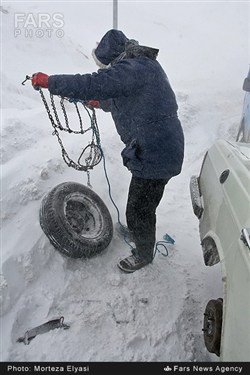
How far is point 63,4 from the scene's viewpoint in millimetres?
11477

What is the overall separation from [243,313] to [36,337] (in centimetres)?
155

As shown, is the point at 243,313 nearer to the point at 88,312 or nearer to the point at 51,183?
the point at 88,312

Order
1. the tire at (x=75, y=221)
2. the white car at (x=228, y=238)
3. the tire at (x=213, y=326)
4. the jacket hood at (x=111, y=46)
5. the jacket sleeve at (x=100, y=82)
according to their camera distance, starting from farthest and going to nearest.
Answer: the tire at (x=75, y=221) → the jacket hood at (x=111, y=46) → the jacket sleeve at (x=100, y=82) → the tire at (x=213, y=326) → the white car at (x=228, y=238)

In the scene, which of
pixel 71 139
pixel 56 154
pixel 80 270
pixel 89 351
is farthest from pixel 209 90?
pixel 89 351

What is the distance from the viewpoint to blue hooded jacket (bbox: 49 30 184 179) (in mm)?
2582

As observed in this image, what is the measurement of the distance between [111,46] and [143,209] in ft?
4.44

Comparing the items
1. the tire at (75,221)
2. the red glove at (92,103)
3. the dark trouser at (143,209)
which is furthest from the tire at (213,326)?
Result: the red glove at (92,103)

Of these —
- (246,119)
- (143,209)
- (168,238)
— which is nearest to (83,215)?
(143,209)

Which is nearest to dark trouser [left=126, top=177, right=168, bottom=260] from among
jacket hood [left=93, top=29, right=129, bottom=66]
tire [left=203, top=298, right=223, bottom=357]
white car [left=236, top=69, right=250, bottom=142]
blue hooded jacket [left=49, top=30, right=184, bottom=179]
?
blue hooded jacket [left=49, top=30, right=184, bottom=179]

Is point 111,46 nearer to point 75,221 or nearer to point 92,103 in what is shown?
point 92,103

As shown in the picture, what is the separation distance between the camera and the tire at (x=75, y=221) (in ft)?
10.4

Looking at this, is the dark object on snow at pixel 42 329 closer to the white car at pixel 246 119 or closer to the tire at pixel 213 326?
the tire at pixel 213 326

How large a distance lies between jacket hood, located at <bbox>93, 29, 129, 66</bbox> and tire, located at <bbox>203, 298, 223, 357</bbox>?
2.04m

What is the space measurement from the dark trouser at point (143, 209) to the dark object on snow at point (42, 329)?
3.10ft
